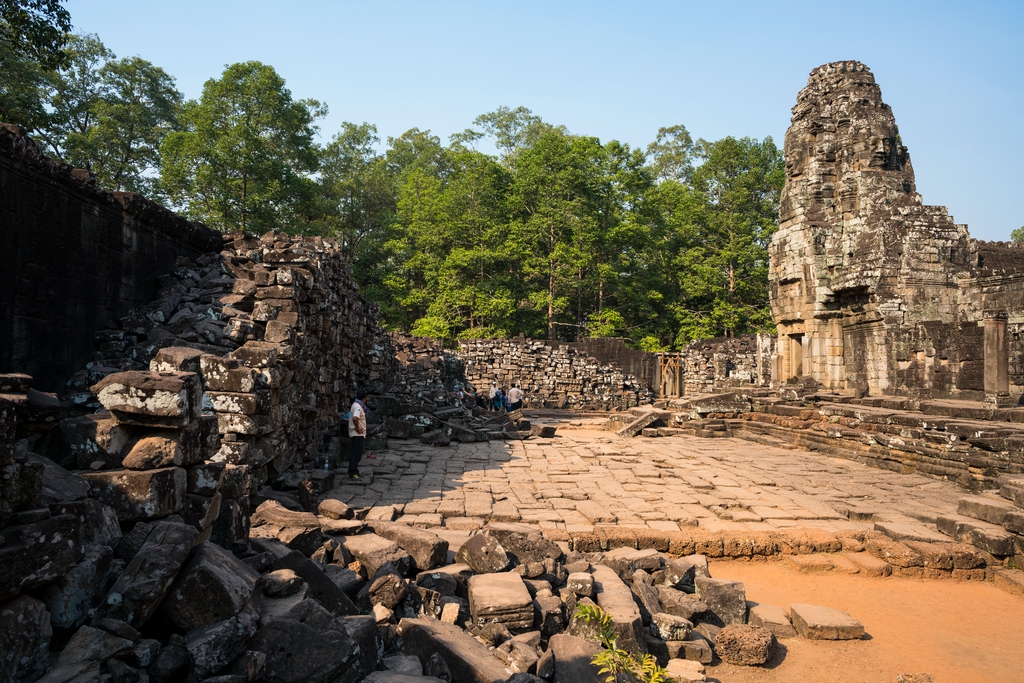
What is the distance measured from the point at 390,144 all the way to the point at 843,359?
3627 cm

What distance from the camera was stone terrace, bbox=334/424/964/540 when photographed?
6.34 metres

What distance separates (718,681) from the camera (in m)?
3.37

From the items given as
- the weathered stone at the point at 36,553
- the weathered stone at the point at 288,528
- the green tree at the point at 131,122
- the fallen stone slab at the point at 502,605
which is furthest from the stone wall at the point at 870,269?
the green tree at the point at 131,122

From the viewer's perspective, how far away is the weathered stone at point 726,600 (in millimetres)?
4184

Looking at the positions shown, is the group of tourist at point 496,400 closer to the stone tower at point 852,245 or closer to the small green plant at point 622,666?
the stone tower at point 852,245

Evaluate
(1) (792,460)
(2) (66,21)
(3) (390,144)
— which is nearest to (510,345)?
(1) (792,460)

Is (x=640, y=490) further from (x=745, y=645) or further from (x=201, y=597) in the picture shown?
(x=201, y=597)

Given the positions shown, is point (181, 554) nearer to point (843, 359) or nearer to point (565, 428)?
point (565, 428)

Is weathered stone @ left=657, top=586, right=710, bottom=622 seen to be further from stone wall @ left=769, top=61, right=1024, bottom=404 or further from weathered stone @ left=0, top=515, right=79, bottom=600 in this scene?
stone wall @ left=769, top=61, right=1024, bottom=404

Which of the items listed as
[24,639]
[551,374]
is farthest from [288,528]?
[551,374]

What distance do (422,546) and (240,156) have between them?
75.3 feet

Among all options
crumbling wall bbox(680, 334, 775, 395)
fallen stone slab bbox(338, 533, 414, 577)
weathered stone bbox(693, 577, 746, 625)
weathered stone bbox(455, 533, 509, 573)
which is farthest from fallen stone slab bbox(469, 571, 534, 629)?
crumbling wall bbox(680, 334, 775, 395)

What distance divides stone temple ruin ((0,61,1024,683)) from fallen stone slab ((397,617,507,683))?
0.02 meters

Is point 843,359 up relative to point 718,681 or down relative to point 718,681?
up
